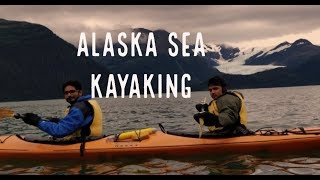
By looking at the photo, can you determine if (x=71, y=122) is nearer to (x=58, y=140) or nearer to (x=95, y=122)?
(x=95, y=122)

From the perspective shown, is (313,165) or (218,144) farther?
(218,144)

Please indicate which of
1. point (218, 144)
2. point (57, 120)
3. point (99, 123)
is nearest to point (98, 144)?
point (99, 123)

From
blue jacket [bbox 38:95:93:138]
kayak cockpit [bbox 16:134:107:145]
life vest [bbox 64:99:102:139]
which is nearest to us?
blue jacket [bbox 38:95:93:138]

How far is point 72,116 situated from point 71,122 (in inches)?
7.7

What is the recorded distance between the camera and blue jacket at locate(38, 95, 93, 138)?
1191cm

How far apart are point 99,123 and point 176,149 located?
7.77 ft

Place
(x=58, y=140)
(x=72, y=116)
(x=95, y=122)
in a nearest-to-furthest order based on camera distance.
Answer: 1. (x=72, y=116)
2. (x=95, y=122)
3. (x=58, y=140)

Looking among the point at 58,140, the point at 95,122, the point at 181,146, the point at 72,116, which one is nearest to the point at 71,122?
the point at 72,116

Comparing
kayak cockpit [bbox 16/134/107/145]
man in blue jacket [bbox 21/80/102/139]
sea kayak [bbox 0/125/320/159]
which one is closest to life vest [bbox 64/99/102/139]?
man in blue jacket [bbox 21/80/102/139]

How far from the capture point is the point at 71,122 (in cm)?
1197

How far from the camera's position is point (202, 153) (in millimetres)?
12562

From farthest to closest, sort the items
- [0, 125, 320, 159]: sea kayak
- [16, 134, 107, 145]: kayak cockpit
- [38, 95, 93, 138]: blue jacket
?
1. [16, 134, 107, 145]: kayak cockpit
2. [0, 125, 320, 159]: sea kayak
3. [38, 95, 93, 138]: blue jacket

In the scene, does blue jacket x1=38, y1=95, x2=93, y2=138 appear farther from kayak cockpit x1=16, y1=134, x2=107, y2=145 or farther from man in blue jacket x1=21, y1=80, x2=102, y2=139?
kayak cockpit x1=16, y1=134, x2=107, y2=145
